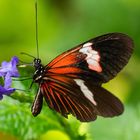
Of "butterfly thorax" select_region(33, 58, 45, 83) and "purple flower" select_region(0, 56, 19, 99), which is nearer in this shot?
"purple flower" select_region(0, 56, 19, 99)

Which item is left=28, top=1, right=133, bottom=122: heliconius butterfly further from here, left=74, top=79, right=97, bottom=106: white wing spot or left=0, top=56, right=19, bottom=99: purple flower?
left=0, top=56, right=19, bottom=99: purple flower

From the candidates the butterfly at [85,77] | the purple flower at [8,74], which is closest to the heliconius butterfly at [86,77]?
the butterfly at [85,77]

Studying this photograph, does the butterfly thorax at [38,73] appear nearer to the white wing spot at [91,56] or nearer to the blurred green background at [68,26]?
the white wing spot at [91,56]

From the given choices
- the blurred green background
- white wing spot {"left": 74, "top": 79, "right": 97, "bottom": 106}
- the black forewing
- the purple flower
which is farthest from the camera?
the blurred green background

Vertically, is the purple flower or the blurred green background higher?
the blurred green background

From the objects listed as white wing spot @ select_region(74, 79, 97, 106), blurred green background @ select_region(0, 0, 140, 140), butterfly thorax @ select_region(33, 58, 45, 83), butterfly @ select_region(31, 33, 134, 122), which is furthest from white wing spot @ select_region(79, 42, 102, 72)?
blurred green background @ select_region(0, 0, 140, 140)

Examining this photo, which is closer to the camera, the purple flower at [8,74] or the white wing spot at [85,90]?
the purple flower at [8,74]

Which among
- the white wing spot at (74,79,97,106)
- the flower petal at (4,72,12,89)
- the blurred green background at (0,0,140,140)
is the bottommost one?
the white wing spot at (74,79,97,106)

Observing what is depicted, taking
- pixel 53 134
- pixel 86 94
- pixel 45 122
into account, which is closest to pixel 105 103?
pixel 86 94

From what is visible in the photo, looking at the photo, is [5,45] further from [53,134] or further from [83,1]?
[53,134]
